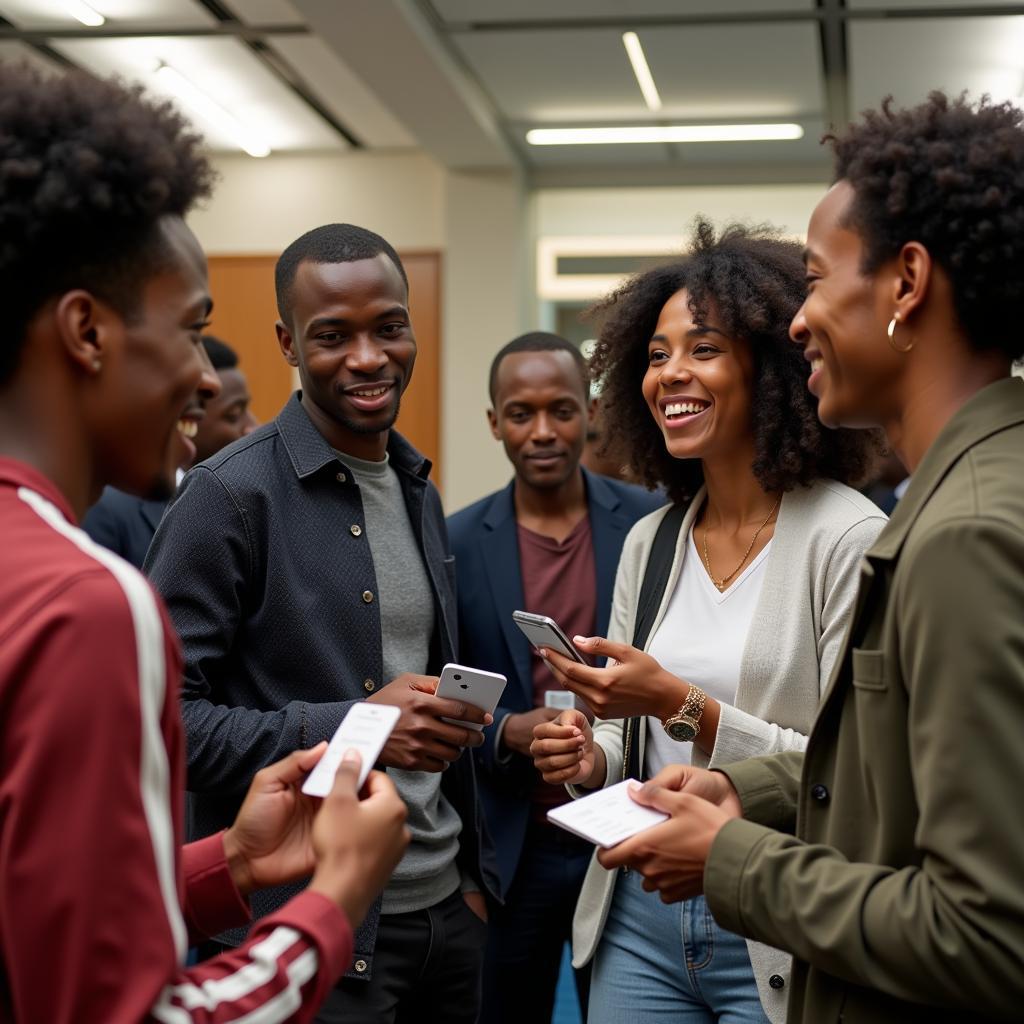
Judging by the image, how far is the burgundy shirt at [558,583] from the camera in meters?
3.41

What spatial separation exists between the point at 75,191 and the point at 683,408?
65.0 inches

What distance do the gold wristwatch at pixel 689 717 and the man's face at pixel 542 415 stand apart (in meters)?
1.42

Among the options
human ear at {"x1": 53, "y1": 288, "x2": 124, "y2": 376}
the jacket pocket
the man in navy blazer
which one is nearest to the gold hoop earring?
the jacket pocket

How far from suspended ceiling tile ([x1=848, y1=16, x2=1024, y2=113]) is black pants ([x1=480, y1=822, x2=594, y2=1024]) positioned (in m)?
5.47

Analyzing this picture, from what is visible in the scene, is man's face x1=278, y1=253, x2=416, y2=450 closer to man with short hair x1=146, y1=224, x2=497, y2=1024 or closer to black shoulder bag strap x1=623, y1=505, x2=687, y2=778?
man with short hair x1=146, y1=224, x2=497, y2=1024

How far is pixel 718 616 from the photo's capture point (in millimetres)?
2553

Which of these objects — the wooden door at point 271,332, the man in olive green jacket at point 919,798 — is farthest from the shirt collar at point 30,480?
the wooden door at point 271,332

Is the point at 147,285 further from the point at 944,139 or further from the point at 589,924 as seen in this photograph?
the point at 589,924

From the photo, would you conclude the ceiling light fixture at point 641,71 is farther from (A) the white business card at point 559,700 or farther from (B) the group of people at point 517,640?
(A) the white business card at point 559,700

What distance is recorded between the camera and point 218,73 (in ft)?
26.6

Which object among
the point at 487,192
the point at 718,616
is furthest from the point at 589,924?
the point at 487,192

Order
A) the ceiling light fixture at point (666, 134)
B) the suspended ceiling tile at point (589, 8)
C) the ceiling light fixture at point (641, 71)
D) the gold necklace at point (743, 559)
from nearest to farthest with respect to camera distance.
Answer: the gold necklace at point (743, 559)
the suspended ceiling tile at point (589, 8)
the ceiling light fixture at point (641, 71)
the ceiling light fixture at point (666, 134)

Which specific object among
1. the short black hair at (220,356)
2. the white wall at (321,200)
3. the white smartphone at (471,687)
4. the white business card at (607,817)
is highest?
the white wall at (321,200)

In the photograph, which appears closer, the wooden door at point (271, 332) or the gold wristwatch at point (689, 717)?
the gold wristwatch at point (689, 717)
